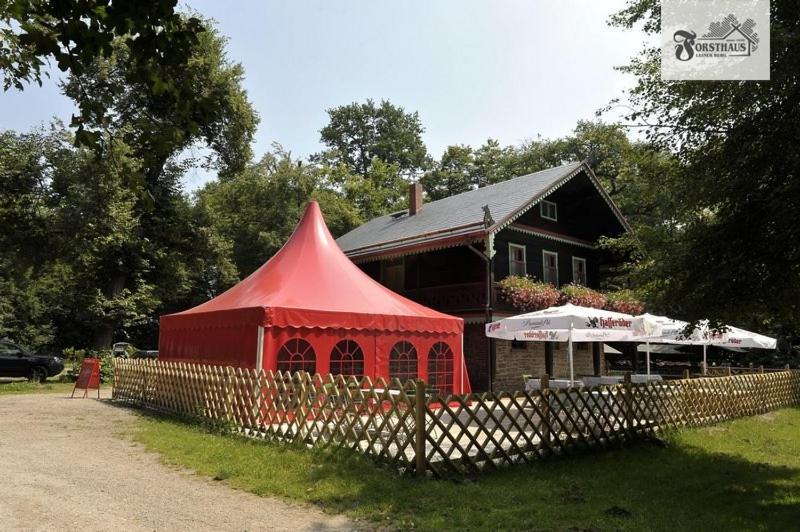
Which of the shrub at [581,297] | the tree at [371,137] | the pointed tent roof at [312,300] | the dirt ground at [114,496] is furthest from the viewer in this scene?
the tree at [371,137]

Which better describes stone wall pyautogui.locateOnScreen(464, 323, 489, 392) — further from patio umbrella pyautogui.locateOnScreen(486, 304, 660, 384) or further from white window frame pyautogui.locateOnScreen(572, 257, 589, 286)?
patio umbrella pyautogui.locateOnScreen(486, 304, 660, 384)

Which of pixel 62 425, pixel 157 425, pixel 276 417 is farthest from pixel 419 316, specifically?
pixel 62 425

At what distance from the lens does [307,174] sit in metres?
37.5

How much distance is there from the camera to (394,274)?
24.2 m

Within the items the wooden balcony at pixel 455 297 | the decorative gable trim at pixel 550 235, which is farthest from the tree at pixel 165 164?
the decorative gable trim at pixel 550 235

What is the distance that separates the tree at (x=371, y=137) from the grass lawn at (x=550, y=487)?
48.6m

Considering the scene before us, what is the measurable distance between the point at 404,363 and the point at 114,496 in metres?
8.26

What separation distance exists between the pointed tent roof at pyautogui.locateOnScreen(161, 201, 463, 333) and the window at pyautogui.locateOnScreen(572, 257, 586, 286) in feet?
35.7

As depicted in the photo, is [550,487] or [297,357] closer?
[550,487]

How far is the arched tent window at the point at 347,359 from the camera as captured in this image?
1265 cm

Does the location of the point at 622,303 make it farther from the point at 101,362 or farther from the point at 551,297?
the point at 101,362

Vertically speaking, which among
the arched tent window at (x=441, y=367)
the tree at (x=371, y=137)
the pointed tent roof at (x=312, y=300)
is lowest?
the arched tent window at (x=441, y=367)

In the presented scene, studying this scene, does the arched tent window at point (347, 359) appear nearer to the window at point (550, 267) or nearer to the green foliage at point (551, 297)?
the green foliage at point (551, 297)

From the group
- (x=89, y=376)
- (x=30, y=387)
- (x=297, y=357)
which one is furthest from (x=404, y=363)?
(x=30, y=387)
